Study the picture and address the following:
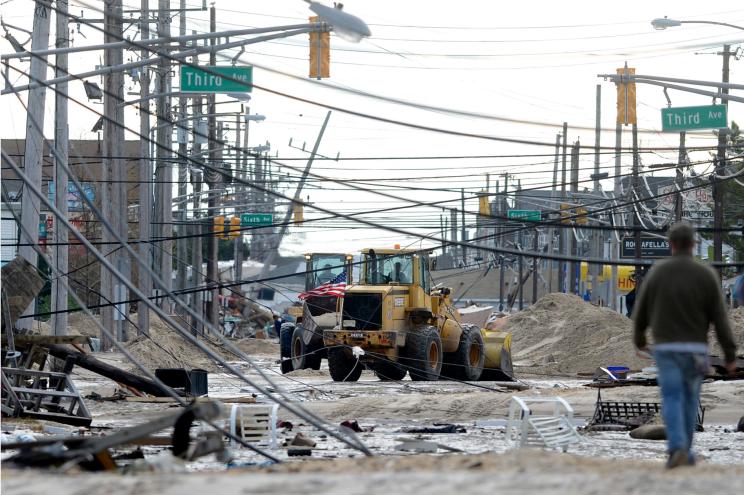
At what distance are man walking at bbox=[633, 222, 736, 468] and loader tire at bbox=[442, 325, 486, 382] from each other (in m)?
20.5

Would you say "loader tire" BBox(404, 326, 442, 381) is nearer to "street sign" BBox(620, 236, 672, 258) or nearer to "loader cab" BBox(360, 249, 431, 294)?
"loader cab" BBox(360, 249, 431, 294)

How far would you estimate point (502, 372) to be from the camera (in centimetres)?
3128

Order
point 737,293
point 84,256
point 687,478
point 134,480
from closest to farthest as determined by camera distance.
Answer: point 134,480, point 687,478, point 737,293, point 84,256

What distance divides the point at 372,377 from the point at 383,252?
219 inches

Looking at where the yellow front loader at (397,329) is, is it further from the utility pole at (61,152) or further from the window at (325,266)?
the utility pole at (61,152)

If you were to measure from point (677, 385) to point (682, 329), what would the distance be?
1.31ft

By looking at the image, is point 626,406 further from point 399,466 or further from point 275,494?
point 275,494

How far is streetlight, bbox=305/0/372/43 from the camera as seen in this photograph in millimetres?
13211

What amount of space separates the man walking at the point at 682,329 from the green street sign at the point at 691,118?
17872 millimetres

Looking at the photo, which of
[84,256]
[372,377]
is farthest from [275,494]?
[84,256]

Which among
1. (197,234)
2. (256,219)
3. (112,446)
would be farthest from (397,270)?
(256,219)

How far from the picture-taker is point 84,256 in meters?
63.9

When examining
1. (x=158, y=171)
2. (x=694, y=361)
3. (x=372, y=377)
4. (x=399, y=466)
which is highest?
(x=158, y=171)

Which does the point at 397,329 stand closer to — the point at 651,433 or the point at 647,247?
the point at 651,433
